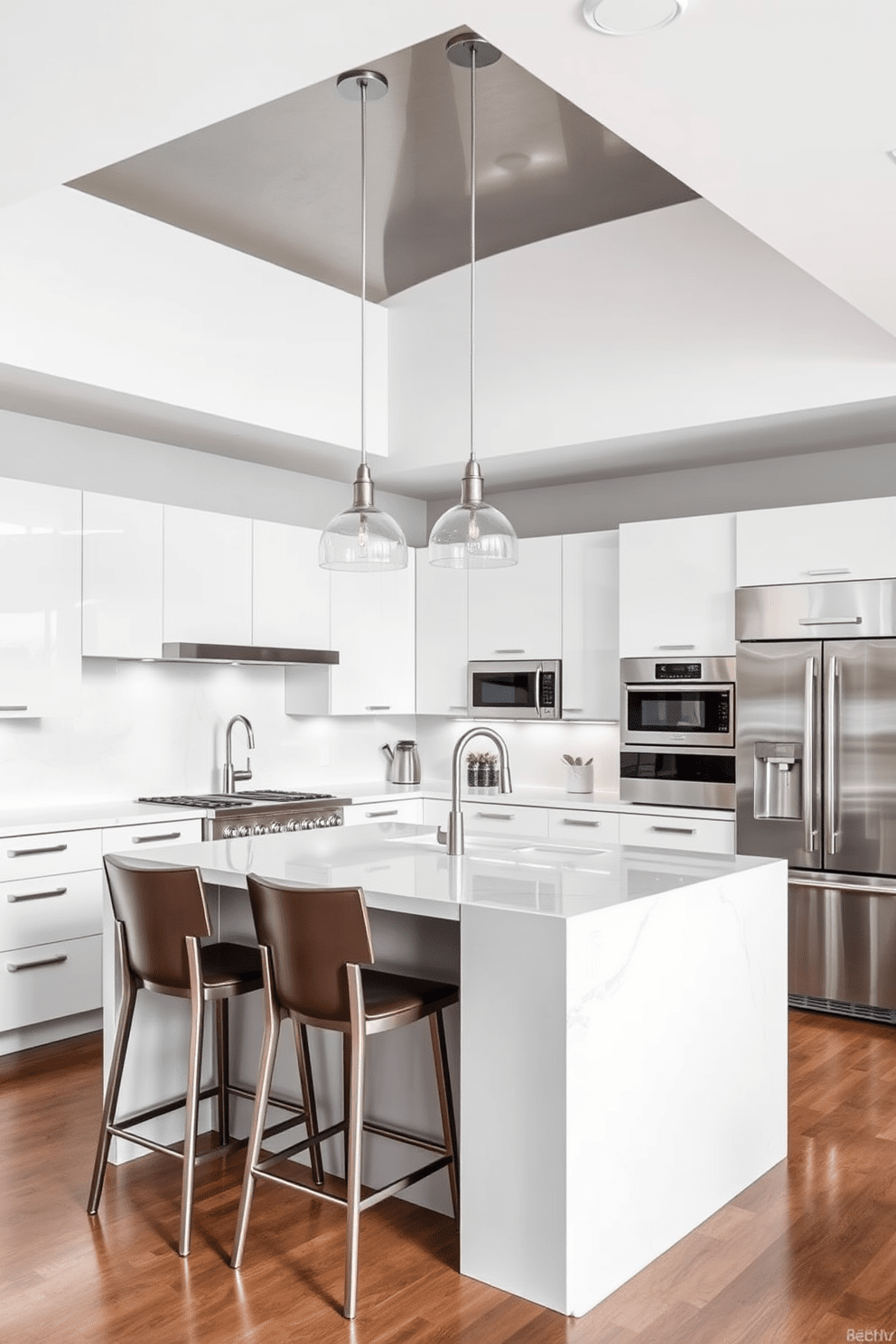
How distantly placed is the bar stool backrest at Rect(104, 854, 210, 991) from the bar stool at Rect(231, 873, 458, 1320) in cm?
21

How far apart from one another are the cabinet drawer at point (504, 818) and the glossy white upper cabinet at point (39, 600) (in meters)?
2.06

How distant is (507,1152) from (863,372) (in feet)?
10.8

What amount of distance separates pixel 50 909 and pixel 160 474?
2.21 m

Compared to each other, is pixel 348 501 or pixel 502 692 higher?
pixel 348 501

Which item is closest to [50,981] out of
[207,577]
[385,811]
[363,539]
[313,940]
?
[207,577]

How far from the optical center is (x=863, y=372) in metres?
4.46

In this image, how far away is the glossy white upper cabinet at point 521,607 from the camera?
5949mm

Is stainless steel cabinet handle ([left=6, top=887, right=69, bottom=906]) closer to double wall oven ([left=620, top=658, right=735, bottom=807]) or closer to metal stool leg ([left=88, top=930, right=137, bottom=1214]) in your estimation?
metal stool leg ([left=88, top=930, right=137, bottom=1214])

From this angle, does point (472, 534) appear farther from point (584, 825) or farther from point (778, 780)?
point (584, 825)

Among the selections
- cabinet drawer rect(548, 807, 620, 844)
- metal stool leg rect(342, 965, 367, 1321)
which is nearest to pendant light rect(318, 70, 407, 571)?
metal stool leg rect(342, 965, 367, 1321)

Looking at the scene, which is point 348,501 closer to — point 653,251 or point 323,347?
point 323,347

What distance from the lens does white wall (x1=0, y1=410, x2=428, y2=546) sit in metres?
5.04

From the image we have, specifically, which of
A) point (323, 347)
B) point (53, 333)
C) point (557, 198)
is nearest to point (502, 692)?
point (323, 347)

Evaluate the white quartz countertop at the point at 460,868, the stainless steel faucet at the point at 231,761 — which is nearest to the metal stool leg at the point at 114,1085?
the white quartz countertop at the point at 460,868
